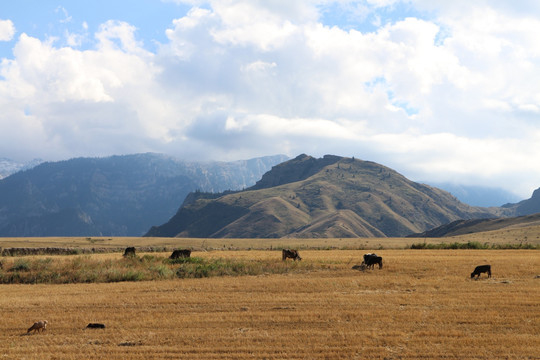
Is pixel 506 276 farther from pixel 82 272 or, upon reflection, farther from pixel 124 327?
pixel 82 272

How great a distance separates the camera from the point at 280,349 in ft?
50.2

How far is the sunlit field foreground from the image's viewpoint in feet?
50.2

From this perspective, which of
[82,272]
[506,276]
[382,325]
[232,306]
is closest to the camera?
[382,325]

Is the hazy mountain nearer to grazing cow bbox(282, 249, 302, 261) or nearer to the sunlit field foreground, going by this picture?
grazing cow bbox(282, 249, 302, 261)

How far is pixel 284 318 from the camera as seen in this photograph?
64.0ft

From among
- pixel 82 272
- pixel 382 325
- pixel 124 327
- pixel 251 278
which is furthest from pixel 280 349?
pixel 82 272

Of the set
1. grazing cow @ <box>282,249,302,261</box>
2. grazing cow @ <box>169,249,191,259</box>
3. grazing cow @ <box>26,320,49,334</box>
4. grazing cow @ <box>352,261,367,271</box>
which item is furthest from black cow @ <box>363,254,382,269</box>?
grazing cow @ <box>26,320,49,334</box>

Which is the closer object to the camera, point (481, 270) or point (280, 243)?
point (481, 270)

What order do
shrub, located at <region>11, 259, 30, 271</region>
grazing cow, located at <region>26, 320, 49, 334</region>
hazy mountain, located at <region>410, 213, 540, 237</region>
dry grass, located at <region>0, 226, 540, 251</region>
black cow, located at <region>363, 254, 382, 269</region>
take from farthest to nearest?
hazy mountain, located at <region>410, 213, 540, 237</region> < dry grass, located at <region>0, 226, 540, 251</region> < shrub, located at <region>11, 259, 30, 271</region> < black cow, located at <region>363, 254, 382, 269</region> < grazing cow, located at <region>26, 320, 49, 334</region>

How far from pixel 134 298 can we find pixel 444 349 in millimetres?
16743

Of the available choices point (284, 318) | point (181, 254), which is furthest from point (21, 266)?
point (284, 318)

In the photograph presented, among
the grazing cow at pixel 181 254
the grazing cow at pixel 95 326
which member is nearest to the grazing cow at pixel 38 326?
the grazing cow at pixel 95 326

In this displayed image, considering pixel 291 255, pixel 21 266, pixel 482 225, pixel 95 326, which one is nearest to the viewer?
pixel 95 326

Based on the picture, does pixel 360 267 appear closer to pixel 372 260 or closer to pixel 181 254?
pixel 372 260
